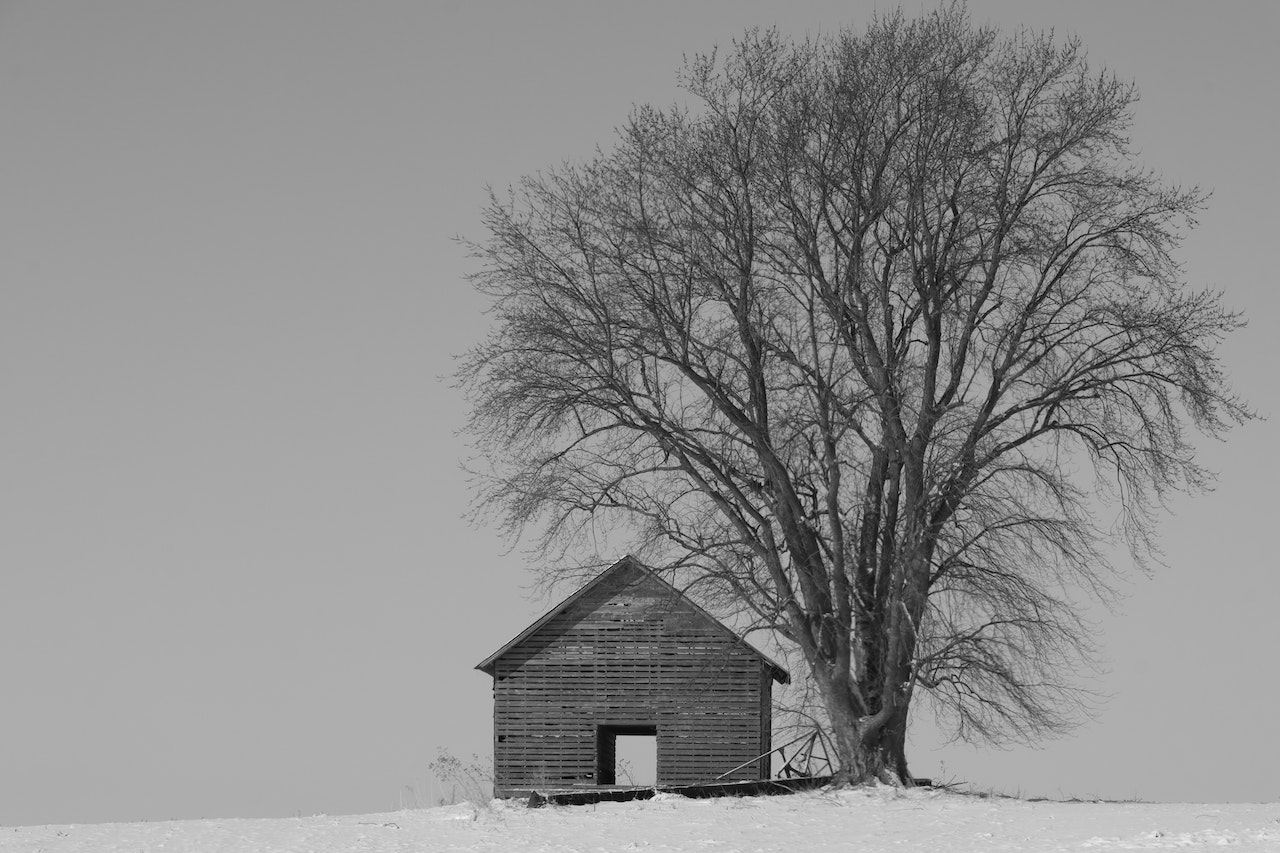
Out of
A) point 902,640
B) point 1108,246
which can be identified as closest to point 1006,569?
point 902,640

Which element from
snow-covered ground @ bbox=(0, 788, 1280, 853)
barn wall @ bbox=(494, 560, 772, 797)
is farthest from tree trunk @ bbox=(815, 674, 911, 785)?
barn wall @ bbox=(494, 560, 772, 797)

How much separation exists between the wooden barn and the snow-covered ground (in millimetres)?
9803

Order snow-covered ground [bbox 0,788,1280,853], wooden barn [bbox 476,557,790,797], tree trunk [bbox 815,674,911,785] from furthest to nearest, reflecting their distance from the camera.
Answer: wooden barn [bbox 476,557,790,797]
tree trunk [bbox 815,674,911,785]
snow-covered ground [bbox 0,788,1280,853]

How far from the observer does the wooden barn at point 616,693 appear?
30172 mm

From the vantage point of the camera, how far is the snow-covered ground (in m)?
15.1

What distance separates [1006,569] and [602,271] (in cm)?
706

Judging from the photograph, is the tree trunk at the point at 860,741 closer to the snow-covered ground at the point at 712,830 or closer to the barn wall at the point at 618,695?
the snow-covered ground at the point at 712,830

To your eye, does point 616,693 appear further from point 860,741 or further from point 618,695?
point 860,741

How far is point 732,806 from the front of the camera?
773 inches

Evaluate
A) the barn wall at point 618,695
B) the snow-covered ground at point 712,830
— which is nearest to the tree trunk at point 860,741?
the snow-covered ground at point 712,830

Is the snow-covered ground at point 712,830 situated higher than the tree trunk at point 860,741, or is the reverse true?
the tree trunk at point 860,741

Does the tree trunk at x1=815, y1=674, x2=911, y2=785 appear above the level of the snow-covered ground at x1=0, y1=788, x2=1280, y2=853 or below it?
above

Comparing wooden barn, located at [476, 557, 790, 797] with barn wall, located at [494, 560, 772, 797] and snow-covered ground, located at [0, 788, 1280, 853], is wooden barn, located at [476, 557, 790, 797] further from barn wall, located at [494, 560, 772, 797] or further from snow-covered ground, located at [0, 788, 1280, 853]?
snow-covered ground, located at [0, 788, 1280, 853]

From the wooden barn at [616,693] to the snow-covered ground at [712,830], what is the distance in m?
Result: 9.80
